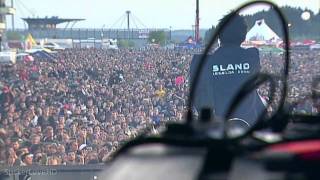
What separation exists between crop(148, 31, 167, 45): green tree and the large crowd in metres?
1.27

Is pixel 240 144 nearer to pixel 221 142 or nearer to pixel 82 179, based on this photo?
pixel 221 142

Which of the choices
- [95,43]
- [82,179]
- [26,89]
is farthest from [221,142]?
[95,43]

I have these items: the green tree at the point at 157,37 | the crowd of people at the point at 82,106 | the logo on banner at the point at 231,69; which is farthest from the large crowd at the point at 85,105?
the green tree at the point at 157,37

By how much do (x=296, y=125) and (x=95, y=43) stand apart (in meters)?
18.5

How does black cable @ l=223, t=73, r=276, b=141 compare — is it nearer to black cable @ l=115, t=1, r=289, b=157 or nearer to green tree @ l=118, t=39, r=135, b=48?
black cable @ l=115, t=1, r=289, b=157

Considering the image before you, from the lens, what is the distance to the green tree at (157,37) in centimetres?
1202

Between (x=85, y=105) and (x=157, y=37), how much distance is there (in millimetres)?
5934

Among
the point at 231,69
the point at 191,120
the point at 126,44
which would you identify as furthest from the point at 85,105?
the point at 126,44

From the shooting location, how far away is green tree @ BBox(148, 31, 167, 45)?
39.4ft

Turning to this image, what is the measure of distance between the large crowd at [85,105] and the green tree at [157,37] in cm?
127

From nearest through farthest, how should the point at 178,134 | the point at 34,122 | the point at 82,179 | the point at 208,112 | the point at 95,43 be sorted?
1. the point at 178,134
2. the point at 208,112
3. the point at 82,179
4. the point at 34,122
5. the point at 95,43

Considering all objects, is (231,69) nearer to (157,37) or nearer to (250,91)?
(250,91)

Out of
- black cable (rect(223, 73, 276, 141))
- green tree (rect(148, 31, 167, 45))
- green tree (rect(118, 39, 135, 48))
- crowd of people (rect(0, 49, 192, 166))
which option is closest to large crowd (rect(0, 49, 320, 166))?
crowd of people (rect(0, 49, 192, 166))

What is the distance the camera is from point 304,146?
2.77 feet
